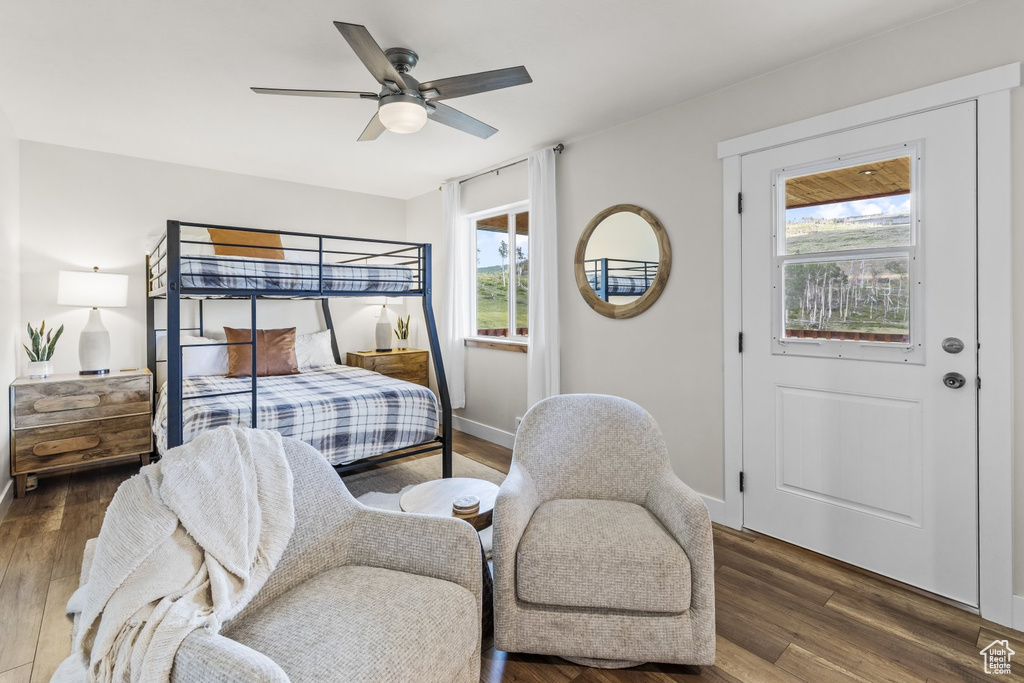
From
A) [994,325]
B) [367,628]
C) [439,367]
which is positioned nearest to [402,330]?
[439,367]

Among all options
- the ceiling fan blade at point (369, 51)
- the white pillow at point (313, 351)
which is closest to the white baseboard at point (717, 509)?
the ceiling fan blade at point (369, 51)

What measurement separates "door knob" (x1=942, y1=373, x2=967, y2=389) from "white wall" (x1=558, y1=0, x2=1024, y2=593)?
166 millimetres

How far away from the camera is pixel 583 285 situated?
3.56 meters

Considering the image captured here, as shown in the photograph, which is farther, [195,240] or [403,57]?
[195,240]

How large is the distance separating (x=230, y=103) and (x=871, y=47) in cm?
338

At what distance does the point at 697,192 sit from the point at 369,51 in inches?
75.6

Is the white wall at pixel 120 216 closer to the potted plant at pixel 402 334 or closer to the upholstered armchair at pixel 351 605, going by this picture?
the potted plant at pixel 402 334

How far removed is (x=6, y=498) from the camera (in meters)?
3.09

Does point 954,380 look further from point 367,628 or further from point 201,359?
point 201,359

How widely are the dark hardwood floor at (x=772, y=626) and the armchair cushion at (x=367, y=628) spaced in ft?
1.76

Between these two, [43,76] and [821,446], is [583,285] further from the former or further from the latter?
[43,76]

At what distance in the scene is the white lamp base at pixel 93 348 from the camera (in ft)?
11.9

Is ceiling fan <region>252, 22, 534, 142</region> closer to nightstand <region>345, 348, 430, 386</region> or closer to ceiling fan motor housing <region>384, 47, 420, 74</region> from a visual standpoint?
ceiling fan motor housing <region>384, 47, 420, 74</region>

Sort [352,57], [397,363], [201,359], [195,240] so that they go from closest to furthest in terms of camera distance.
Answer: [352,57] → [201,359] → [195,240] → [397,363]
